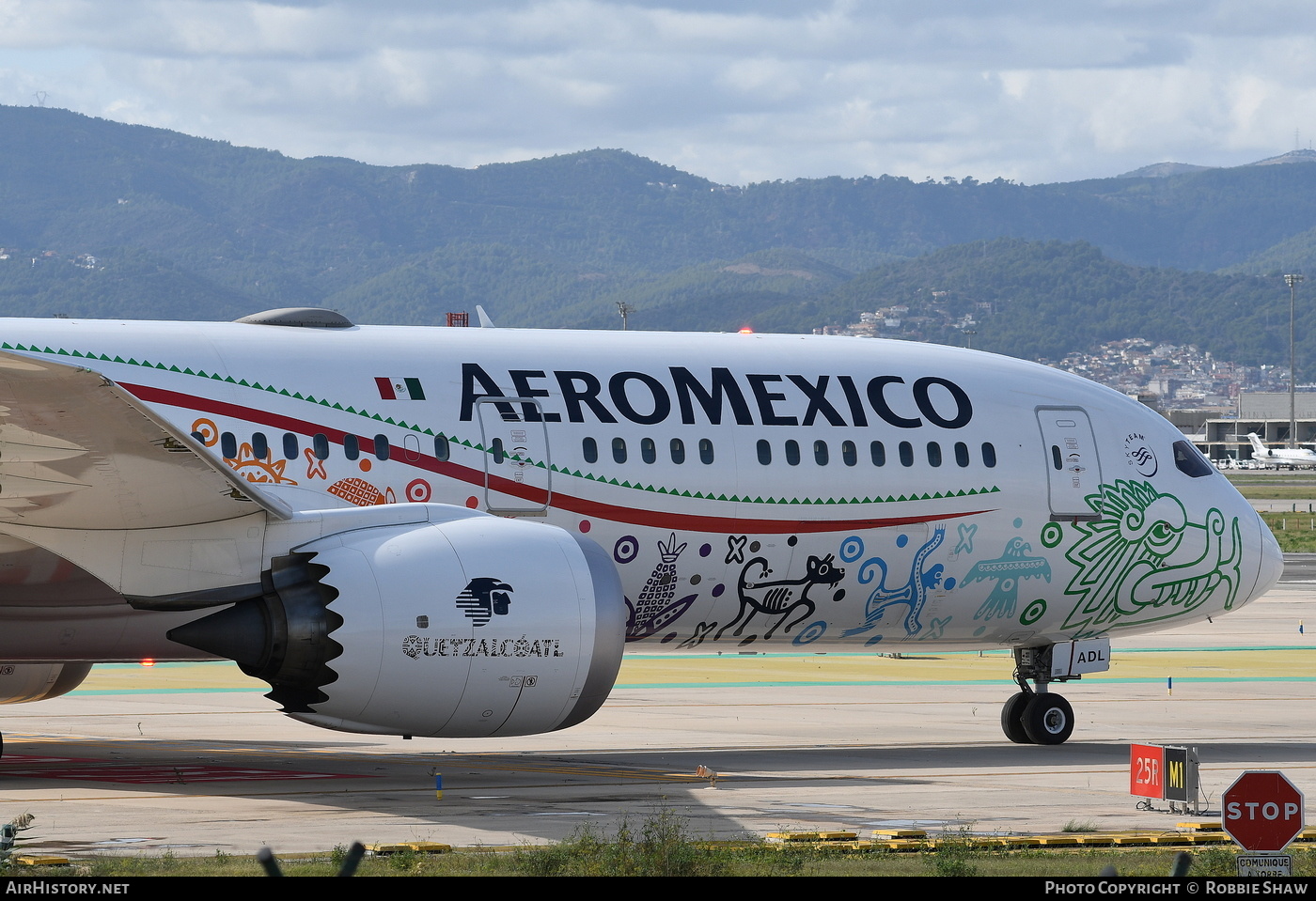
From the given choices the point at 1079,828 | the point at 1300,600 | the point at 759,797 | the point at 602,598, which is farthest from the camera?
the point at 1300,600

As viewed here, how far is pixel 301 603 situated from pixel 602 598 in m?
2.41

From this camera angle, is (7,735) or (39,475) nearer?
(39,475)

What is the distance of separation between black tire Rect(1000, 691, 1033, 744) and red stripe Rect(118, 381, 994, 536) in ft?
8.35

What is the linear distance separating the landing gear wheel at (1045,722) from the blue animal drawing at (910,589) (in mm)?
2115

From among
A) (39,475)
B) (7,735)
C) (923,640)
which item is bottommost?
(7,735)

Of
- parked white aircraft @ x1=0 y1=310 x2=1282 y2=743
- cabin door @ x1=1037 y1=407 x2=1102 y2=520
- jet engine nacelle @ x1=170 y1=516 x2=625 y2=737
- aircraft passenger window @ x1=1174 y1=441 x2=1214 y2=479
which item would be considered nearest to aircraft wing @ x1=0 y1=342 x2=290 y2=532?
parked white aircraft @ x1=0 y1=310 x2=1282 y2=743

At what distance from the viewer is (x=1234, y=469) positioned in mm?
157375

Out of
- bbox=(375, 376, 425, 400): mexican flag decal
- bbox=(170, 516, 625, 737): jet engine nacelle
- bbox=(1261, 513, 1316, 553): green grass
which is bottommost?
bbox=(170, 516, 625, 737): jet engine nacelle

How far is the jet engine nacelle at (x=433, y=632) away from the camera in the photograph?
14.1 m

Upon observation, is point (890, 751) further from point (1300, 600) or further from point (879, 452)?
point (1300, 600)

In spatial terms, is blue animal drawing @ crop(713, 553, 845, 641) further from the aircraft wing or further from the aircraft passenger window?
the aircraft wing

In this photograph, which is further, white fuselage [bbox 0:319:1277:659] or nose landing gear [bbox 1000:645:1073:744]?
nose landing gear [bbox 1000:645:1073:744]

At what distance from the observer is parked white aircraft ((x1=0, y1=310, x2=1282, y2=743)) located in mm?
14305

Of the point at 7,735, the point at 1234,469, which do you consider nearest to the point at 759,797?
the point at 7,735
